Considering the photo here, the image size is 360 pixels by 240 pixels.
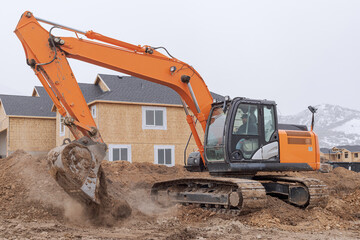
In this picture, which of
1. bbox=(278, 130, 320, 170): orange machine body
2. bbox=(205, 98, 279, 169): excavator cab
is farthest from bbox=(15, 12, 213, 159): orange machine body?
bbox=(278, 130, 320, 170): orange machine body

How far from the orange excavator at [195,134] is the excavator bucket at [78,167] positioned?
0.06 feet

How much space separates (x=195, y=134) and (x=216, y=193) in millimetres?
1824

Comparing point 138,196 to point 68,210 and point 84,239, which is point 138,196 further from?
point 84,239

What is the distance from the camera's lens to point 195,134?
11.4 metres

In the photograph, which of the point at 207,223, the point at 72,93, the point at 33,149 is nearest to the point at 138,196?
the point at 207,223

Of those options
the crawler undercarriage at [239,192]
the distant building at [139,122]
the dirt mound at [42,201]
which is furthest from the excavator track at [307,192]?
the distant building at [139,122]

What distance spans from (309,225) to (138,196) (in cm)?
524

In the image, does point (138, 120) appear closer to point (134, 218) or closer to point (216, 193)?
point (134, 218)

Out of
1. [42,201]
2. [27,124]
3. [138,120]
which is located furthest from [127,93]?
[42,201]

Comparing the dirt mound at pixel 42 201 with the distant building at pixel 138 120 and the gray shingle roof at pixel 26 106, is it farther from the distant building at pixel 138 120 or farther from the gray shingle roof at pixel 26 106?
the gray shingle roof at pixel 26 106

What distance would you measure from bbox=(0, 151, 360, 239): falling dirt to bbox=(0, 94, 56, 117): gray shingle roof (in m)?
19.3

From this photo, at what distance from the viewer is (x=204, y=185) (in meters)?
10.9

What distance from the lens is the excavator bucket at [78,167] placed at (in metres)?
8.31

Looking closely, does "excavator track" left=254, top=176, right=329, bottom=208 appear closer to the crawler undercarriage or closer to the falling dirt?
the crawler undercarriage
